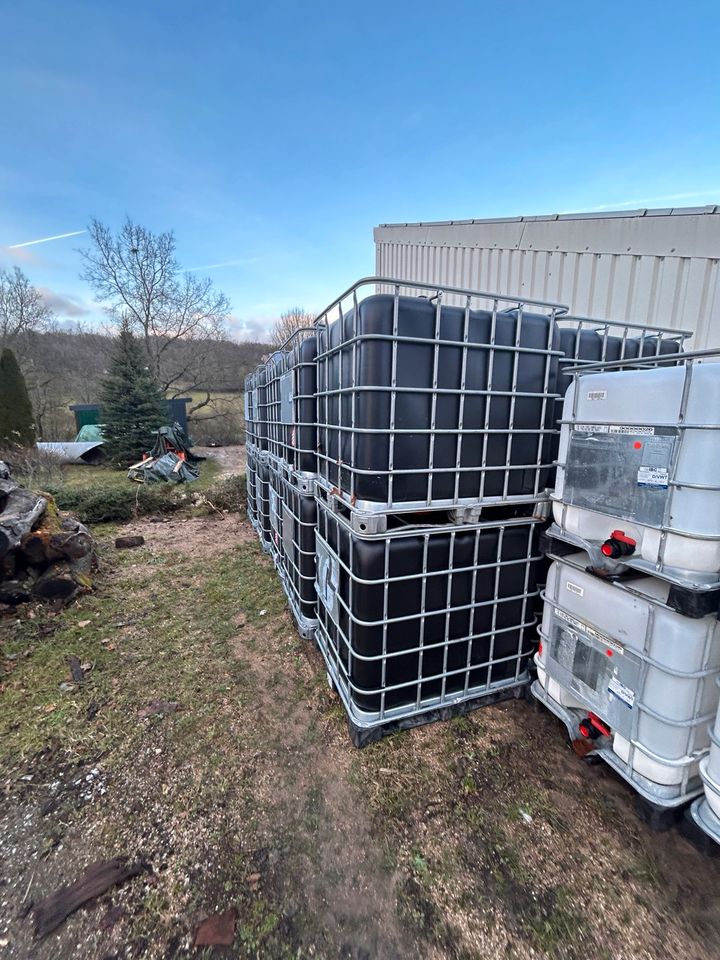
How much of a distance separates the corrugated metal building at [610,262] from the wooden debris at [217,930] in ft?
14.3

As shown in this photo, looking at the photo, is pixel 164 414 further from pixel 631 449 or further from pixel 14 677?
pixel 631 449

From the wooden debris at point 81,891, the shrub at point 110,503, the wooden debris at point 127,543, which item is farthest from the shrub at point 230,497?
the wooden debris at point 81,891

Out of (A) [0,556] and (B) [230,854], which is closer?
(B) [230,854]

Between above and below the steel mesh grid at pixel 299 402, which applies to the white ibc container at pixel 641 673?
below

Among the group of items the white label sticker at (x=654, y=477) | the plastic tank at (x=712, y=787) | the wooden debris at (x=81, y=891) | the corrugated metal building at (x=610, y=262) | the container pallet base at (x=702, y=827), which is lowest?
the wooden debris at (x=81, y=891)

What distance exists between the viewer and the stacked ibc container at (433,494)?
1.75m

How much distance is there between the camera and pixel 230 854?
63.1 inches

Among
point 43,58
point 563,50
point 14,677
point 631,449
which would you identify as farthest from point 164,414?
point 631,449

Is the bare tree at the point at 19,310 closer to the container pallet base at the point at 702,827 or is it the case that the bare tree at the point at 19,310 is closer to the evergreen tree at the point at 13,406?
the evergreen tree at the point at 13,406

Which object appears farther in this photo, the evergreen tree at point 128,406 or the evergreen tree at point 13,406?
the evergreen tree at point 128,406

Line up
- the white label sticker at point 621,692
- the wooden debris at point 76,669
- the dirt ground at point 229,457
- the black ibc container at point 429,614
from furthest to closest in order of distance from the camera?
1. the dirt ground at point 229,457
2. the wooden debris at point 76,669
3. the black ibc container at point 429,614
4. the white label sticker at point 621,692

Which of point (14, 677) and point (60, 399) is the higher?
point (60, 399)

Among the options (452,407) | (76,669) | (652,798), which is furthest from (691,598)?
(76,669)

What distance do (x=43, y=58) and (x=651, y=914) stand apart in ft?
25.9
